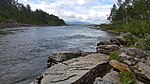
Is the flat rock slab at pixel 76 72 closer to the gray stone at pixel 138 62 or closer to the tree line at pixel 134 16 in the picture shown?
the gray stone at pixel 138 62

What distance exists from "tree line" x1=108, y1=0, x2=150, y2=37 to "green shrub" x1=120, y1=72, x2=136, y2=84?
2502cm

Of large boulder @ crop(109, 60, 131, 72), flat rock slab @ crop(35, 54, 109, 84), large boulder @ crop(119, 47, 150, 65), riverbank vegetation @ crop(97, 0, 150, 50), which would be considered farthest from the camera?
riverbank vegetation @ crop(97, 0, 150, 50)

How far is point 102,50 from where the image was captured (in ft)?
73.0

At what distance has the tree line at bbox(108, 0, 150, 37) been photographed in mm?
44084

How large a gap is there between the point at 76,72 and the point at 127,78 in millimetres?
2760

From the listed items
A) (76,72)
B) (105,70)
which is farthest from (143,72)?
(76,72)

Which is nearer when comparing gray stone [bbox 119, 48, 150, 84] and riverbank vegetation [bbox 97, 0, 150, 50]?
gray stone [bbox 119, 48, 150, 84]

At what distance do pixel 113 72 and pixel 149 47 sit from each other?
8.73 meters

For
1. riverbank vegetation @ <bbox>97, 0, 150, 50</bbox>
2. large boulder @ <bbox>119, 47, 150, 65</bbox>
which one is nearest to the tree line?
riverbank vegetation @ <bbox>97, 0, 150, 50</bbox>

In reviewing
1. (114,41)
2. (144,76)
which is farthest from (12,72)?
(114,41)

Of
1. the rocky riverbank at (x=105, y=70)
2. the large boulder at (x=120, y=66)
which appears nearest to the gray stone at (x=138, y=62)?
the rocky riverbank at (x=105, y=70)

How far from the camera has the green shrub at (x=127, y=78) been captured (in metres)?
12.3

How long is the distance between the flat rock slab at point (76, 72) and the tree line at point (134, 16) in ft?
75.9

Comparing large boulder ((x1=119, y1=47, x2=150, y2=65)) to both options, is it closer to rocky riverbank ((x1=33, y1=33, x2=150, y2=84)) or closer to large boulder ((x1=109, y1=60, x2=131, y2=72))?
rocky riverbank ((x1=33, y1=33, x2=150, y2=84))
